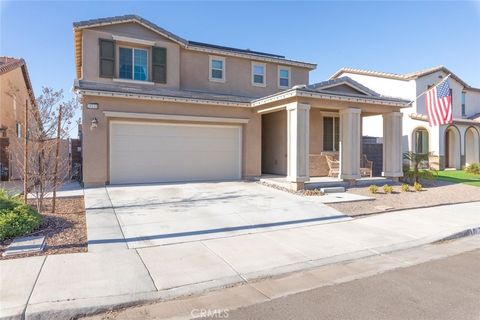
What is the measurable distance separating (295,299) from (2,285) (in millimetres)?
3729

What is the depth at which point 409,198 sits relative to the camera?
11516mm

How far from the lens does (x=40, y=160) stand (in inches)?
308

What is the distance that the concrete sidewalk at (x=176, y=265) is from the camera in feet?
12.9

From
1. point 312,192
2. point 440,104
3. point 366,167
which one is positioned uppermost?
point 440,104

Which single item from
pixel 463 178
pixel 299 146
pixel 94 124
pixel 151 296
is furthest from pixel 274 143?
pixel 151 296

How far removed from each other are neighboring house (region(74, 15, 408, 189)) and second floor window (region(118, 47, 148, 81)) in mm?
44

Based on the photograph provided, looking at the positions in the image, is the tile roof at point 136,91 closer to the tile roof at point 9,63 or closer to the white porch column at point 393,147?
the white porch column at point 393,147

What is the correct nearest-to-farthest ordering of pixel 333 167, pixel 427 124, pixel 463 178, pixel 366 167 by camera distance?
pixel 333 167 → pixel 366 167 → pixel 463 178 → pixel 427 124

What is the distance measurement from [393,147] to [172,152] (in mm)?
9793

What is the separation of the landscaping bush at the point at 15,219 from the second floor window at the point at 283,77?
562 inches

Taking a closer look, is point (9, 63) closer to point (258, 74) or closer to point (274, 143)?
point (258, 74)

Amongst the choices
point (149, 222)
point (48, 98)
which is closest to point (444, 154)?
point (149, 222)

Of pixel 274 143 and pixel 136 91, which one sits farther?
pixel 274 143

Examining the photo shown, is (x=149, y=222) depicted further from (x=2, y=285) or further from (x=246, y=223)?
(x=2, y=285)
